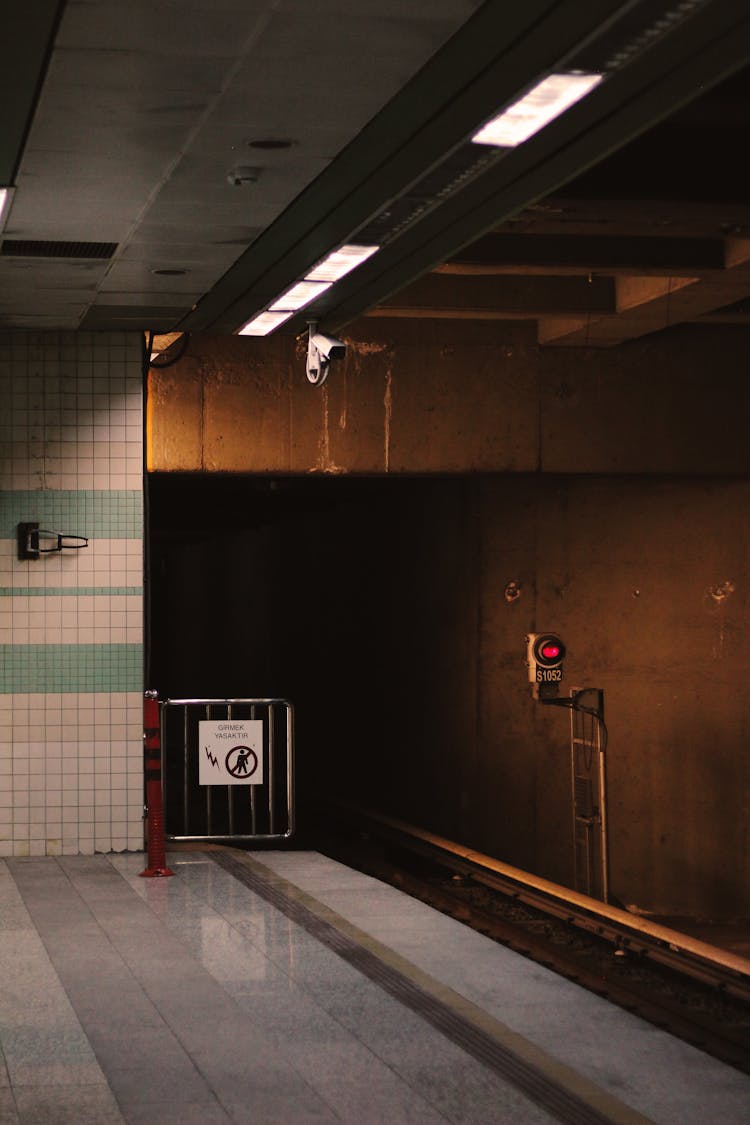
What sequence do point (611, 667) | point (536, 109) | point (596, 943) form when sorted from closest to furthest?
point (536, 109), point (596, 943), point (611, 667)

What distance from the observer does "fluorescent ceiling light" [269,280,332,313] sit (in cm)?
843

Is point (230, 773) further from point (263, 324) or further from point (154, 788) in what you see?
point (263, 324)

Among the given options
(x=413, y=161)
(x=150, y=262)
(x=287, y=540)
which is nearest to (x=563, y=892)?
(x=150, y=262)

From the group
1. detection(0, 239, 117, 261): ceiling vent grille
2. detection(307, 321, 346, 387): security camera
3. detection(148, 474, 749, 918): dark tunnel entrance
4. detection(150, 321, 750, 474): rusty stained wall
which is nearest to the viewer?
detection(0, 239, 117, 261): ceiling vent grille

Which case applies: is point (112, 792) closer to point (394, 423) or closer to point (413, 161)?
point (394, 423)

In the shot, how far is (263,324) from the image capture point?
9.93 m

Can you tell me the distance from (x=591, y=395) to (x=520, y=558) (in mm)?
1921

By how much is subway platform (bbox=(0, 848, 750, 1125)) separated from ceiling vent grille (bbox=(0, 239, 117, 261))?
361 centimetres

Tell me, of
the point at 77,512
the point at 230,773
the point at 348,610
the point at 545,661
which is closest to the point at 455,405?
the point at 545,661

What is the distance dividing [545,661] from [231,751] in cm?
364

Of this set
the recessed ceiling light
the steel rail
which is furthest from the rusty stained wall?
the recessed ceiling light

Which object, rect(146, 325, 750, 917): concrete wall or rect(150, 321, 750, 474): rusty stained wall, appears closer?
rect(150, 321, 750, 474): rusty stained wall

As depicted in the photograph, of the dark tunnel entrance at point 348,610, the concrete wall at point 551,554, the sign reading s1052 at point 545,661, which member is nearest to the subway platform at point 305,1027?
the sign reading s1052 at point 545,661

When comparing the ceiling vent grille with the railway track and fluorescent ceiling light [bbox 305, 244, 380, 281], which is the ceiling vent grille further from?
the railway track
